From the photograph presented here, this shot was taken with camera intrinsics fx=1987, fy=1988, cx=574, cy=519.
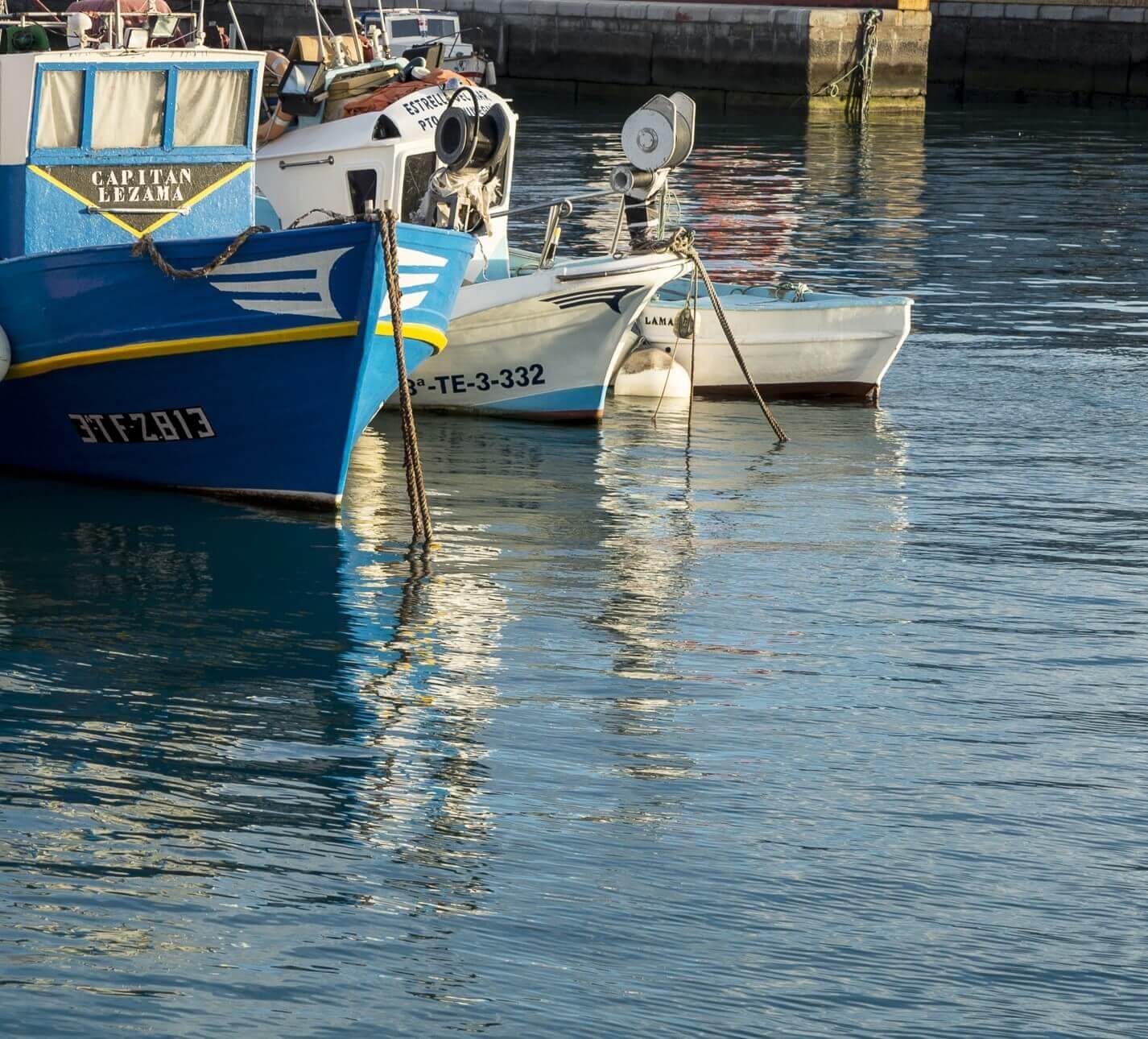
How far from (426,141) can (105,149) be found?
3.46m

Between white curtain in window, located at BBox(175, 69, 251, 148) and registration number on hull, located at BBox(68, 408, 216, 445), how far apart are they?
1.67 meters

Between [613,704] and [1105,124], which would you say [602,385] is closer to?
[613,704]

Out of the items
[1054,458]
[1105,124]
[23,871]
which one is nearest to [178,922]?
[23,871]

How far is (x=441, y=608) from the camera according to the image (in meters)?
9.31

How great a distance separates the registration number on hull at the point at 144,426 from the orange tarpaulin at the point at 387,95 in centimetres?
413

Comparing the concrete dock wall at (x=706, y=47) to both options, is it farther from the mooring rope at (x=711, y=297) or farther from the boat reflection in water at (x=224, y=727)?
the boat reflection in water at (x=224, y=727)

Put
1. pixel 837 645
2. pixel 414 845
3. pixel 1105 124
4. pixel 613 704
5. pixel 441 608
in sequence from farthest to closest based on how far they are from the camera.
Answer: pixel 1105 124 → pixel 441 608 → pixel 837 645 → pixel 613 704 → pixel 414 845

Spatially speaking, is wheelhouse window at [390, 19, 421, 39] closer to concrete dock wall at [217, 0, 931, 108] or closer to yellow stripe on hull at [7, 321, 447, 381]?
concrete dock wall at [217, 0, 931, 108]

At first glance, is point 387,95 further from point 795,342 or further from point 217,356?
point 217,356

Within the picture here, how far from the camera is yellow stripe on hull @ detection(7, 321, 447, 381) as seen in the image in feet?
35.6

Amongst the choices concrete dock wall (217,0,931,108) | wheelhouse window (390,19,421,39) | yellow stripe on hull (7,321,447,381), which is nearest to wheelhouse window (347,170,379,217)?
yellow stripe on hull (7,321,447,381)

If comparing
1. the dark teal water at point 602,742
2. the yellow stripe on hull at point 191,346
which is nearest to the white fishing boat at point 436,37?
the dark teal water at point 602,742

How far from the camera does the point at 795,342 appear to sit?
47.7ft

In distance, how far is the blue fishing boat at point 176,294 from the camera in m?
10.8
